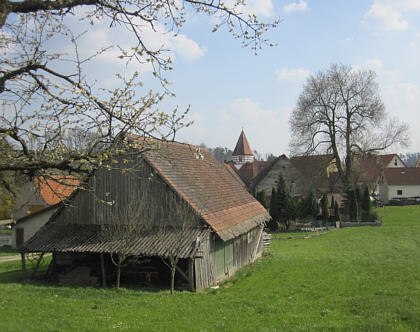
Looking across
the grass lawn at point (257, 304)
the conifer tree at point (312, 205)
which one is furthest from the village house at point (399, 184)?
the grass lawn at point (257, 304)

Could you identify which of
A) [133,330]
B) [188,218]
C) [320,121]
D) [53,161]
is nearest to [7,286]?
[188,218]

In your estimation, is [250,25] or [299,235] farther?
[299,235]

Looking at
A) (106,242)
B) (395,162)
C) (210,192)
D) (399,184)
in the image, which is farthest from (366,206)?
(395,162)

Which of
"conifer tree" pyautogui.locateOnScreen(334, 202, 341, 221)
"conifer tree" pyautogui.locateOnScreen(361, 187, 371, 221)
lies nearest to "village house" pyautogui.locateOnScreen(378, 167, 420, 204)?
"conifer tree" pyautogui.locateOnScreen(361, 187, 371, 221)

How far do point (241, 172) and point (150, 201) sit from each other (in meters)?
43.9

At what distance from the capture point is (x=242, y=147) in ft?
256

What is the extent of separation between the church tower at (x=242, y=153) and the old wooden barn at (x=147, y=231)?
56797mm

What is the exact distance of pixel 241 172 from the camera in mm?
60219

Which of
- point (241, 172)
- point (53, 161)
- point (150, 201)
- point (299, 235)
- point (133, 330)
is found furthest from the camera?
point (241, 172)

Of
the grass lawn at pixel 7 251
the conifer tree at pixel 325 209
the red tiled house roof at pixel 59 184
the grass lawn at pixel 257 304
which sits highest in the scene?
the red tiled house roof at pixel 59 184

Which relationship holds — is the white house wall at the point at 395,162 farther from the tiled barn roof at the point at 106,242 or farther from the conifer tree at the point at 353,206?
the tiled barn roof at the point at 106,242

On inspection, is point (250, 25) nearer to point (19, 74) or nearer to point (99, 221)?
point (19, 74)

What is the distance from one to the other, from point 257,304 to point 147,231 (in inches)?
272

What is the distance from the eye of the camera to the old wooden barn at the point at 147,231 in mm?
15482
